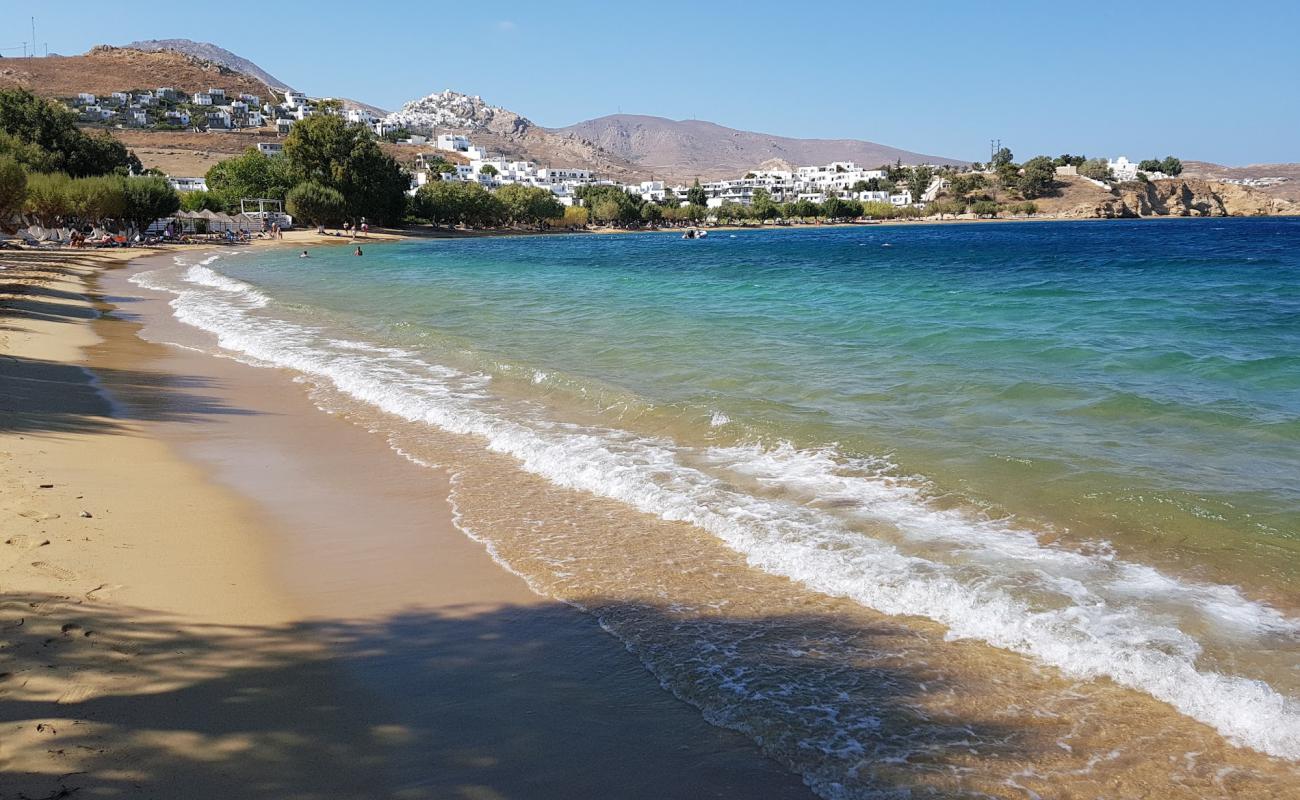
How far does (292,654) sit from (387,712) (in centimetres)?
89

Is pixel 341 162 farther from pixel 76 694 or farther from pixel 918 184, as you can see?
pixel 918 184

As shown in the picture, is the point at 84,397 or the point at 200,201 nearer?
the point at 84,397

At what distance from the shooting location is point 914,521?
6574mm

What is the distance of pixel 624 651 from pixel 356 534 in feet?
9.64

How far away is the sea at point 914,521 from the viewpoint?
3.87 meters

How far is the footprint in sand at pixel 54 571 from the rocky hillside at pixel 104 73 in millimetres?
175776

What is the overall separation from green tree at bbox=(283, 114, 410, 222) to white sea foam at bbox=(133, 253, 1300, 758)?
93463mm

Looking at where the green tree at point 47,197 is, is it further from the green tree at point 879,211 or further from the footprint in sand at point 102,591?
the green tree at point 879,211

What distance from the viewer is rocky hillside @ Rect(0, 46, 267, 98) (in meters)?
152

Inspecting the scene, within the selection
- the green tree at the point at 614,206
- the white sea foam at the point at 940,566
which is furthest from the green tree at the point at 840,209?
the white sea foam at the point at 940,566

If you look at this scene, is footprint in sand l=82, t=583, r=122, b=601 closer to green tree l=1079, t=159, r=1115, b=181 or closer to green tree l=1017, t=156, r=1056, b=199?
green tree l=1017, t=156, r=1056, b=199

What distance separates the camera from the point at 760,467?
8133 millimetres

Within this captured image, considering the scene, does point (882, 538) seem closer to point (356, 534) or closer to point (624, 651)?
point (624, 651)

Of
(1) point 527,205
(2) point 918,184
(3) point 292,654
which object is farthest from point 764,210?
(3) point 292,654
